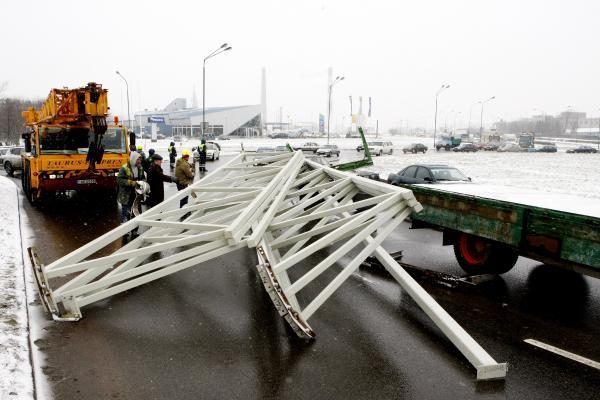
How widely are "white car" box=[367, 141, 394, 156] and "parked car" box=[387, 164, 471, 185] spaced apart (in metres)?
33.9

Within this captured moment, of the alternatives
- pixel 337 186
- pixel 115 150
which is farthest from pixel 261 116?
pixel 337 186

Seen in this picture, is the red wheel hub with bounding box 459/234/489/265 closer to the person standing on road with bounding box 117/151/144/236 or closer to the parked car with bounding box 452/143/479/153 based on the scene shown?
the person standing on road with bounding box 117/151/144/236

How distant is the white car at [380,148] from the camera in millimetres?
47594

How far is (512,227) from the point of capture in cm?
686

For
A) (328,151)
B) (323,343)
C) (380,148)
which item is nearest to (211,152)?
(328,151)

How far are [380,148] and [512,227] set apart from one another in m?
41.8

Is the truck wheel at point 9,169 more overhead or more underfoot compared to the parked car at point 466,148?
more underfoot

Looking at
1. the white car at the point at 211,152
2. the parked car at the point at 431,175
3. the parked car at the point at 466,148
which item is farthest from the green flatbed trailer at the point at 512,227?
the parked car at the point at 466,148

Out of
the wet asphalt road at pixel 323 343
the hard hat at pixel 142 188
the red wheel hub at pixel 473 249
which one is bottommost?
the wet asphalt road at pixel 323 343

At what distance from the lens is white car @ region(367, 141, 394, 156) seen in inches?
1874

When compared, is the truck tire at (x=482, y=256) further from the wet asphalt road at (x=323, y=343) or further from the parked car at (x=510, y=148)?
the parked car at (x=510, y=148)

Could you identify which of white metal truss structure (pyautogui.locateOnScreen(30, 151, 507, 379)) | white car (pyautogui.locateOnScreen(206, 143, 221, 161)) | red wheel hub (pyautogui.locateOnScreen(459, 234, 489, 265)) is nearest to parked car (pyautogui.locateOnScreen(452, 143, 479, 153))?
white car (pyautogui.locateOnScreen(206, 143, 221, 161))

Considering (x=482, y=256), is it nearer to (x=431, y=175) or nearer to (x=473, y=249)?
(x=473, y=249)

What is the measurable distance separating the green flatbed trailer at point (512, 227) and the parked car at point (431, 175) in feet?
11.8
